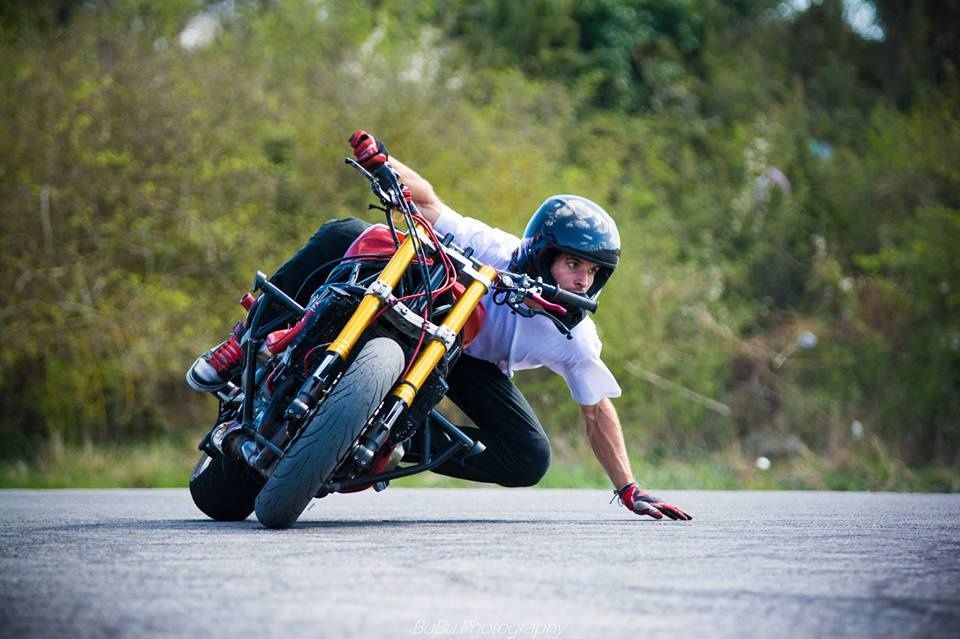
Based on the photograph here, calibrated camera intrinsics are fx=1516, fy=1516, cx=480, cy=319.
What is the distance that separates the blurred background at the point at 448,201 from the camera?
19.8 m

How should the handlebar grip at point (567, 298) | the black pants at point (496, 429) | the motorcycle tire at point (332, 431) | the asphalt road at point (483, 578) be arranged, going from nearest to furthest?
1. the asphalt road at point (483, 578)
2. the motorcycle tire at point (332, 431)
3. the handlebar grip at point (567, 298)
4. the black pants at point (496, 429)

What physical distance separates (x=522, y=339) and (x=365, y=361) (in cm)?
152

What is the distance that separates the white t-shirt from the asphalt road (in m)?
0.69

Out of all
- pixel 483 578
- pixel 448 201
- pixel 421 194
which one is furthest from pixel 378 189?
pixel 448 201

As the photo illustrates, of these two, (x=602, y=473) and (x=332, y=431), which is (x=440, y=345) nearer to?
(x=332, y=431)

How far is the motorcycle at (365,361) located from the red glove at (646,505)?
798 mm

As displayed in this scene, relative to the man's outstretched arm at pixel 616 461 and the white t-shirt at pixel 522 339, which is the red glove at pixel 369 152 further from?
the man's outstretched arm at pixel 616 461

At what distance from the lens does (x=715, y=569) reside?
15.1ft

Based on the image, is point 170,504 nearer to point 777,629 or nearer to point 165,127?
point 777,629

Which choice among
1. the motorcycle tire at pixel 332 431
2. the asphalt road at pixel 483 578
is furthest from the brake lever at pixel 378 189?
the asphalt road at pixel 483 578

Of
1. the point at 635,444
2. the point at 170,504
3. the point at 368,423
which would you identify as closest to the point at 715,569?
the point at 368,423

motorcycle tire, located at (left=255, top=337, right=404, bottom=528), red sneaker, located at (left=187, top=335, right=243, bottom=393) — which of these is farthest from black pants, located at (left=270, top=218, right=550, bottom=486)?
motorcycle tire, located at (left=255, top=337, right=404, bottom=528)

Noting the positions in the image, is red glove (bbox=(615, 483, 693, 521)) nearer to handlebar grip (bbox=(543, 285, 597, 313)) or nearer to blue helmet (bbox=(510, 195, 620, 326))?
blue helmet (bbox=(510, 195, 620, 326))

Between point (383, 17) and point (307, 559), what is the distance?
2560cm
